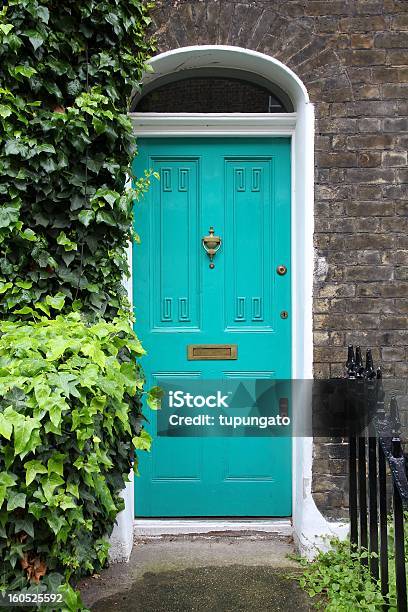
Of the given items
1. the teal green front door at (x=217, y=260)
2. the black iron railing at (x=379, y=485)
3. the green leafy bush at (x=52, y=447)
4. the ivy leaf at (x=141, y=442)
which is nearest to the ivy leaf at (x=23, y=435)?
the green leafy bush at (x=52, y=447)

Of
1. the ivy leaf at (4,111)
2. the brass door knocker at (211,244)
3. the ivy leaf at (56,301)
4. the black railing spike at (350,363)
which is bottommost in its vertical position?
the black railing spike at (350,363)

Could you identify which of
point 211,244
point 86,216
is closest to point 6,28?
point 86,216

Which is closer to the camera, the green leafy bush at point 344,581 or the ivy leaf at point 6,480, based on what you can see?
the ivy leaf at point 6,480

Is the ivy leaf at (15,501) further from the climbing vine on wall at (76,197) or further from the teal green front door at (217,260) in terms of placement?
the teal green front door at (217,260)

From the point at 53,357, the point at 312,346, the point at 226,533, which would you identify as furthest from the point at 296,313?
the point at 53,357

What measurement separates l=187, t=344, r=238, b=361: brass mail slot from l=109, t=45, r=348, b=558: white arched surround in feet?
1.34

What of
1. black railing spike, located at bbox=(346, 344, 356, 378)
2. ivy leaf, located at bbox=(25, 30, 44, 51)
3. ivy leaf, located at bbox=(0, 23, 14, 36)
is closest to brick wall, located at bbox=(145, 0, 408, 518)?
black railing spike, located at bbox=(346, 344, 356, 378)

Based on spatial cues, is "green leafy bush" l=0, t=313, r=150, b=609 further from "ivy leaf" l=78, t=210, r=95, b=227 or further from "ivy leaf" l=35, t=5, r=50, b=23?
"ivy leaf" l=35, t=5, r=50, b=23

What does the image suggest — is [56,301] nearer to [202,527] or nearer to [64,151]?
[64,151]

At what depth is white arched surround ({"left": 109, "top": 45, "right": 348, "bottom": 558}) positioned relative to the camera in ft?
11.9

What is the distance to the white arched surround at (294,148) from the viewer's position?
11.9ft

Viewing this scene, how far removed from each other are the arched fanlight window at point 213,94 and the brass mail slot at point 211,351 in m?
1.55

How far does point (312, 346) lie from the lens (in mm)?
3670

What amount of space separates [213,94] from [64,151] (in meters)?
1.26
